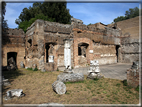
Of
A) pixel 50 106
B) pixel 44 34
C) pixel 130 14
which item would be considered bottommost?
pixel 50 106

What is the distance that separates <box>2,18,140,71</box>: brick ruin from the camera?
1109 centimetres

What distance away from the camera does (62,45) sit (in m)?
12.3

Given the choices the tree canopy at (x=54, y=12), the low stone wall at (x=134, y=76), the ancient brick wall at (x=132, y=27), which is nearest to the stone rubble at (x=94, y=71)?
the low stone wall at (x=134, y=76)

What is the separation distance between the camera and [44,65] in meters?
10.7

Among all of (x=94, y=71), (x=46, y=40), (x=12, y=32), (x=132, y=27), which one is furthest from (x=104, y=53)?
(x=12, y=32)

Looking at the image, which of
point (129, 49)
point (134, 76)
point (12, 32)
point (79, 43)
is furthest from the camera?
point (129, 49)

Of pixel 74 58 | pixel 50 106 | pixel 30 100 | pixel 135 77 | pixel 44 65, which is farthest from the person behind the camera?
pixel 74 58

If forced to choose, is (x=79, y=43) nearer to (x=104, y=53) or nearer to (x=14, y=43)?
(x=104, y=53)

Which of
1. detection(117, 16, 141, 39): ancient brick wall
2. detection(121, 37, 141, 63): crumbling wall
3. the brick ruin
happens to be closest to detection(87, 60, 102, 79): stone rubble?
the brick ruin

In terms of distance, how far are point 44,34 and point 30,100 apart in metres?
7.93

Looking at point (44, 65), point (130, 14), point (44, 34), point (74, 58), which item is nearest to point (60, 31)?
point (44, 34)

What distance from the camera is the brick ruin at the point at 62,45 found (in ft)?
36.4

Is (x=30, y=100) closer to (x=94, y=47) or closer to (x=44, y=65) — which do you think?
(x=44, y=65)

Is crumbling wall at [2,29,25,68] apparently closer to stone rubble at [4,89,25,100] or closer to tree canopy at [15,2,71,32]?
stone rubble at [4,89,25,100]
